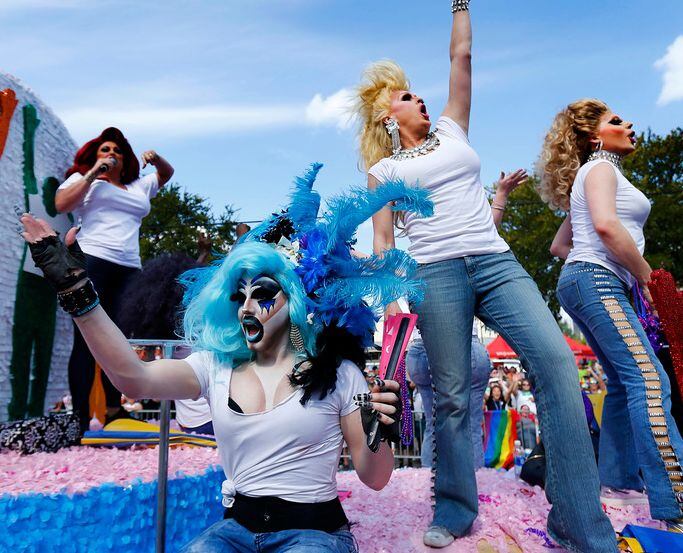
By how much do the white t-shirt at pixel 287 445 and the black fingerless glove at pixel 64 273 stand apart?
484 mm

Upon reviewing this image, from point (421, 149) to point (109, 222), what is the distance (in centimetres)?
196

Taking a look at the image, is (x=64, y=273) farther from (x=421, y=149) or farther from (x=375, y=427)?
(x=421, y=149)

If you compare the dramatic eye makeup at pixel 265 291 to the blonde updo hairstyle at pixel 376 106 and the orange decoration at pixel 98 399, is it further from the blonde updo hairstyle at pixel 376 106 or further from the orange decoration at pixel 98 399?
the orange decoration at pixel 98 399

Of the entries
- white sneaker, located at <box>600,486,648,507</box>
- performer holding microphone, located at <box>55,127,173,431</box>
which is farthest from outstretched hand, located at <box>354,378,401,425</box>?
performer holding microphone, located at <box>55,127,173,431</box>

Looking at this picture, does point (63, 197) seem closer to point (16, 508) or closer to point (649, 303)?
point (16, 508)

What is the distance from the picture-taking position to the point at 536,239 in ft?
74.1

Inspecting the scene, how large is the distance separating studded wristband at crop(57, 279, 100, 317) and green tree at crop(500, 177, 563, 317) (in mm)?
21643

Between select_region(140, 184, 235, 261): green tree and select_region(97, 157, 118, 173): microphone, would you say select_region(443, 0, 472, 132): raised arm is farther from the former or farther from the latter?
select_region(140, 184, 235, 261): green tree

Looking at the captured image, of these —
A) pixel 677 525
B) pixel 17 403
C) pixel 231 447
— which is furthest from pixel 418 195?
pixel 17 403

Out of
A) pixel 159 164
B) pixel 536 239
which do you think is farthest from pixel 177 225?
pixel 159 164

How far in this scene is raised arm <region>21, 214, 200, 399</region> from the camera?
56.5 inches

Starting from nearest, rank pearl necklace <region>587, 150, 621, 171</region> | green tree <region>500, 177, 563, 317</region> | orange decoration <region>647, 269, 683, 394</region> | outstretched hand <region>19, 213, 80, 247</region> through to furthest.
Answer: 1. outstretched hand <region>19, 213, 80, 247</region>
2. orange decoration <region>647, 269, 683, 394</region>
3. pearl necklace <region>587, 150, 621, 171</region>
4. green tree <region>500, 177, 563, 317</region>

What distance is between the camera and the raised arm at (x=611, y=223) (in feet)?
8.62

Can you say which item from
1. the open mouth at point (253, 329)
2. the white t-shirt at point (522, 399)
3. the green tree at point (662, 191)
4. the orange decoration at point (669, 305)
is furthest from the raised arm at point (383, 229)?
the green tree at point (662, 191)
